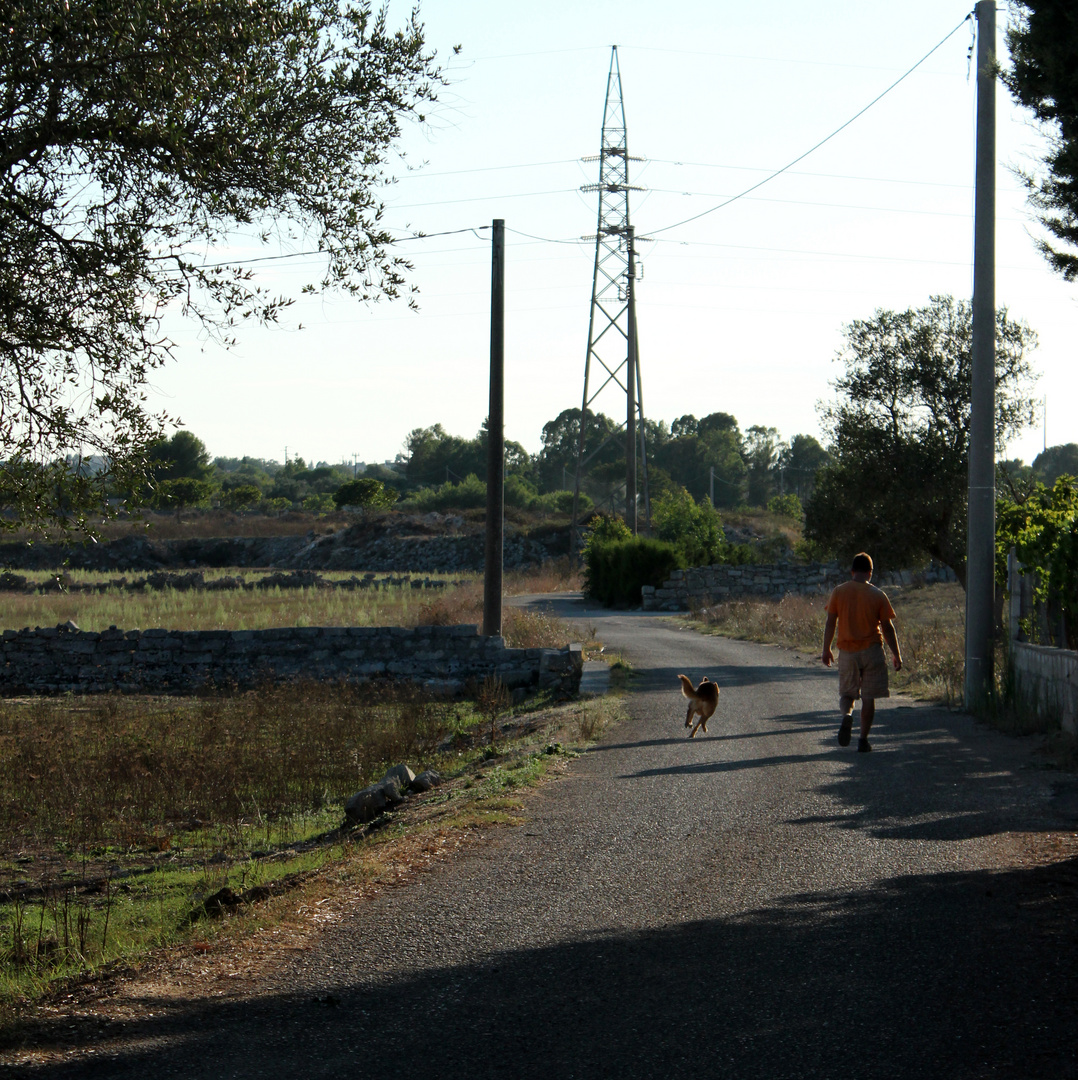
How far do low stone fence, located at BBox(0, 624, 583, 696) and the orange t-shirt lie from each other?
10.5 metres

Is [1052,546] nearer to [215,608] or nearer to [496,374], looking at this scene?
[496,374]

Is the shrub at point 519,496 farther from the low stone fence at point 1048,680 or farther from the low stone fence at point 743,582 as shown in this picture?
the low stone fence at point 1048,680

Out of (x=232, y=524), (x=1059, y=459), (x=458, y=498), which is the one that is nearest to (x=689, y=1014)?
(x=232, y=524)

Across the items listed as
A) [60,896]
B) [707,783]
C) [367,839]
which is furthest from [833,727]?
[60,896]

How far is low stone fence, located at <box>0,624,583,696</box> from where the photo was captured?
21.0 metres

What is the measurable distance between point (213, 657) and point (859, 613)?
14418mm

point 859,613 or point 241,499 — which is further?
point 241,499

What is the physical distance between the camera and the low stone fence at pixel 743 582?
132 feet

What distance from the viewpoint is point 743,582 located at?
41.2 meters

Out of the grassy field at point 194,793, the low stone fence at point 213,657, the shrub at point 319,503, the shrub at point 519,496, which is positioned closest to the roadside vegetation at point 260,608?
the low stone fence at point 213,657

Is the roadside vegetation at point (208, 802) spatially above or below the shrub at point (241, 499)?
below

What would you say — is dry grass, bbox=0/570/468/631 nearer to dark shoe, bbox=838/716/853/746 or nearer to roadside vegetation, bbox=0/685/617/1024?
roadside vegetation, bbox=0/685/617/1024

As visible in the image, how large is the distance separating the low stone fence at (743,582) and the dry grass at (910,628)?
8.32ft

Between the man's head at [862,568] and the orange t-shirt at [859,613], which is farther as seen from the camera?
the orange t-shirt at [859,613]
